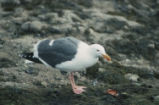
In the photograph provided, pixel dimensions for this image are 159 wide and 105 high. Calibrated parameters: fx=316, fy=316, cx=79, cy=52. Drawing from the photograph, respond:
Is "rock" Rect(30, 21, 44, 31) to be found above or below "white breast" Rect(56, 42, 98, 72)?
above

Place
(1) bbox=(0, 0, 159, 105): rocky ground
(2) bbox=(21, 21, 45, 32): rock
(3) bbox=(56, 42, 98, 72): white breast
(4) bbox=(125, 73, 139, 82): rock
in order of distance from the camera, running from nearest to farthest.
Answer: (3) bbox=(56, 42, 98, 72): white breast, (1) bbox=(0, 0, 159, 105): rocky ground, (4) bbox=(125, 73, 139, 82): rock, (2) bbox=(21, 21, 45, 32): rock

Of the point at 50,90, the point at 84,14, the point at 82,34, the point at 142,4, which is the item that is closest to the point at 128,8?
the point at 142,4

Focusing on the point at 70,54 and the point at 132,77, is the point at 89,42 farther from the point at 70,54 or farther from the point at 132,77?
the point at 70,54

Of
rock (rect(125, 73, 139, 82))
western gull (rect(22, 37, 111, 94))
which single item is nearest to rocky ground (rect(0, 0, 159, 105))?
rock (rect(125, 73, 139, 82))

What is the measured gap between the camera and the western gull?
5.61 m

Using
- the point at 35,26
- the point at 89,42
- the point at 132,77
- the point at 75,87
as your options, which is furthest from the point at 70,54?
the point at 35,26

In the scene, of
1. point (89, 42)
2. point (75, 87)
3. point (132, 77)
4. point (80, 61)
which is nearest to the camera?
point (80, 61)

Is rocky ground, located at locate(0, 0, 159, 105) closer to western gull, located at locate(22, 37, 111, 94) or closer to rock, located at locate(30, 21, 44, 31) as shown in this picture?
rock, located at locate(30, 21, 44, 31)

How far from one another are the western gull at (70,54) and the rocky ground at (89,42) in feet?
1.66

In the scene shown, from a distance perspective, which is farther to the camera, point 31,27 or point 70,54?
point 31,27

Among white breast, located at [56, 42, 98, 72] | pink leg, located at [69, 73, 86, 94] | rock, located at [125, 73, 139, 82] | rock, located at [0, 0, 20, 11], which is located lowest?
pink leg, located at [69, 73, 86, 94]

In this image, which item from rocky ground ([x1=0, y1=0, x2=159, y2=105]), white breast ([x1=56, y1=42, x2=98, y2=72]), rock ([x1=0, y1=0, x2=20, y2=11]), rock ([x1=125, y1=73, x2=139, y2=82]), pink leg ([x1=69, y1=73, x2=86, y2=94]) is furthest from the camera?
rock ([x1=0, y1=0, x2=20, y2=11])

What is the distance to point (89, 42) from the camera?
313 inches

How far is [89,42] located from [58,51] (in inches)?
90.7
